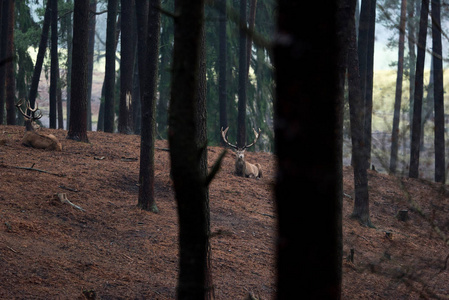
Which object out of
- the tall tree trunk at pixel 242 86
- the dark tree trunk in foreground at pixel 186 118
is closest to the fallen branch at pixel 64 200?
the dark tree trunk in foreground at pixel 186 118

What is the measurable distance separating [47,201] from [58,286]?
12.1 ft

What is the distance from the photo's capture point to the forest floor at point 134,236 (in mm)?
5621

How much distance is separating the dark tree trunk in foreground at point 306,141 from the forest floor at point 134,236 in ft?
0.44

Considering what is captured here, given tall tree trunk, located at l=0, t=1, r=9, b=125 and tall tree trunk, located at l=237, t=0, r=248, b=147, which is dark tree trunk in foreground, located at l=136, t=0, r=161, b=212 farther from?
tall tree trunk, located at l=0, t=1, r=9, b=125

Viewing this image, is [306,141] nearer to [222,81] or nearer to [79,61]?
[79,61]

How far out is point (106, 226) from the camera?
31.3 feet

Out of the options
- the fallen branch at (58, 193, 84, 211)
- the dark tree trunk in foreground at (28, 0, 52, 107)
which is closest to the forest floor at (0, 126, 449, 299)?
the fallen branch at (58, 193, 84, 211)

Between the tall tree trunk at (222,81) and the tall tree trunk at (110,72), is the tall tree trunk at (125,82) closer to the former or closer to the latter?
the tall tree trunk at (110,72)

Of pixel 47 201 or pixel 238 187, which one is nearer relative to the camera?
pixel 47 201

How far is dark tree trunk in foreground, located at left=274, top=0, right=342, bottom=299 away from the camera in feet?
9.89

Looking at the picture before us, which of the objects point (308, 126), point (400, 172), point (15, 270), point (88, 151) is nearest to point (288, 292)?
point (308, 126)

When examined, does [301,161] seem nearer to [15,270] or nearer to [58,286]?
[58,286]

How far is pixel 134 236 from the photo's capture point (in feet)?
30.6

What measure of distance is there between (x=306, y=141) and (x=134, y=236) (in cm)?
686
